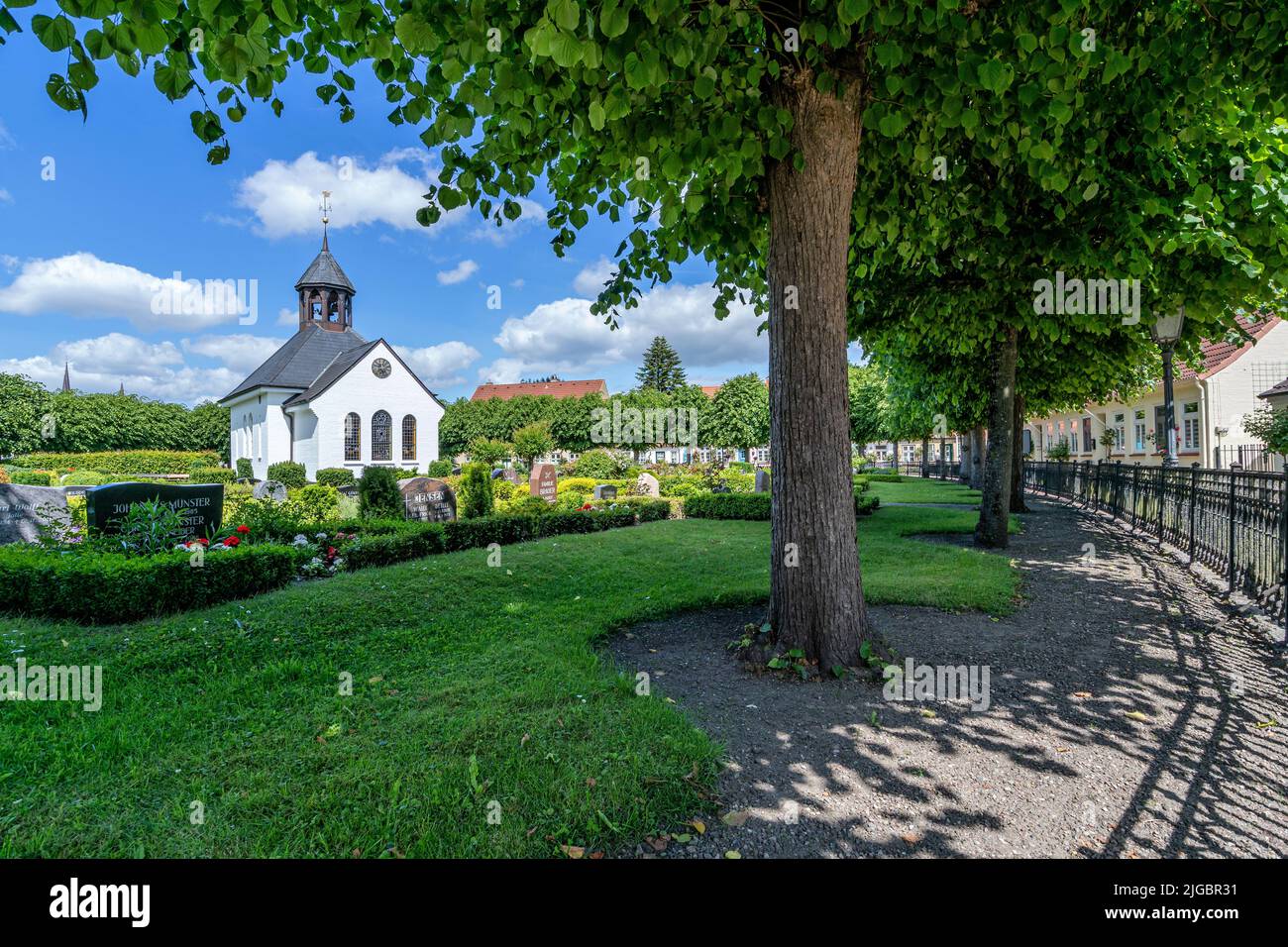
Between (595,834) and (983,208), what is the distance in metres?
7.61

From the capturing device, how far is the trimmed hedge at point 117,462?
1547 inches

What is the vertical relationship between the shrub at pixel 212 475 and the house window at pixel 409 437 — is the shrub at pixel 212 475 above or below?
below

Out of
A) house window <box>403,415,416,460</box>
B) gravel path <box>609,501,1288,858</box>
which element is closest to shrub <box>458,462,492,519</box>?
gravel path <box>609,501,1288,858</box>

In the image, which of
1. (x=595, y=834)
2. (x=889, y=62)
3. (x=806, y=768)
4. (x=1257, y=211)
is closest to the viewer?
(x=595, y=834)

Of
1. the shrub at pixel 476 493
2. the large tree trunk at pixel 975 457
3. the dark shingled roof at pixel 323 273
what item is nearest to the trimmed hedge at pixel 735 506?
the shrub at pixel 476 493

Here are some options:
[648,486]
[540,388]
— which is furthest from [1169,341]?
[540,388]

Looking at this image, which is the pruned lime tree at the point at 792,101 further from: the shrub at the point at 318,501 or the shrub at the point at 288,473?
the shrub at the point at 288,473

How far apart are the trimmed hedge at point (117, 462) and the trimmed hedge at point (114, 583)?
4014 cm

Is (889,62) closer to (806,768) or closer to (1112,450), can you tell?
(806,768)

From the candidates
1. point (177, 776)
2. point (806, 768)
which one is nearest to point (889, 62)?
point (806, 768)

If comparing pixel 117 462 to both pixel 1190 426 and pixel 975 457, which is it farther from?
pixel 1190 426

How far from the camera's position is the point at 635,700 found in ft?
13.9

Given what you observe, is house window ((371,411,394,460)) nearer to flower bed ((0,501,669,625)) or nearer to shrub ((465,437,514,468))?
shrub ((465,437,514,468))

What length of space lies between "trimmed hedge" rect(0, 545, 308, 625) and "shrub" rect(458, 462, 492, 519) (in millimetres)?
8036
